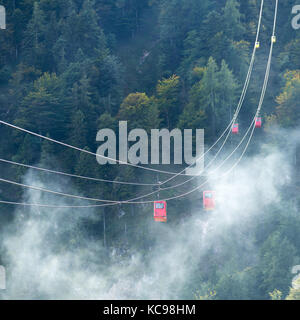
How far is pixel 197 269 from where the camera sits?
187 ft

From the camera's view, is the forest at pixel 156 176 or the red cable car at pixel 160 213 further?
the forest at pixel 156 176

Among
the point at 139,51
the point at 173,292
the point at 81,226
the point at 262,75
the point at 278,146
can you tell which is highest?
the point at 139,51

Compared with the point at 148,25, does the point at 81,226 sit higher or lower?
lower

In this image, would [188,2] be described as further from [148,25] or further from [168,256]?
[168,256]

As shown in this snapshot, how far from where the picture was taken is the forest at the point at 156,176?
57.1 m

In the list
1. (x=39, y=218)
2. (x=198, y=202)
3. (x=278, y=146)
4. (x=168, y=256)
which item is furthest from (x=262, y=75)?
(x=39, y=218)

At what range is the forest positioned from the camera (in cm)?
5712

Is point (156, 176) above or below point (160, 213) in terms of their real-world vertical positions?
above

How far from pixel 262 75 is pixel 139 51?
2263 cm

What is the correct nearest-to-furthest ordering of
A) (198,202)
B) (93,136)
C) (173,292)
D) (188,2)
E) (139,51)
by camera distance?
1. (173,292)
2. (198,202)
3. (93,136)
4. (188,2)
5. (139,51)

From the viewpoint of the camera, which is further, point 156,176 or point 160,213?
point 156,176

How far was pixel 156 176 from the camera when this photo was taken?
63219 millimetres

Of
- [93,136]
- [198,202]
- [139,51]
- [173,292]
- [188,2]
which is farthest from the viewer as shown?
[139,51]

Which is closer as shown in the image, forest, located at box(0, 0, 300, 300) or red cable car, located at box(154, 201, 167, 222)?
red cable car, located at box(154, 201, 167, 222)
